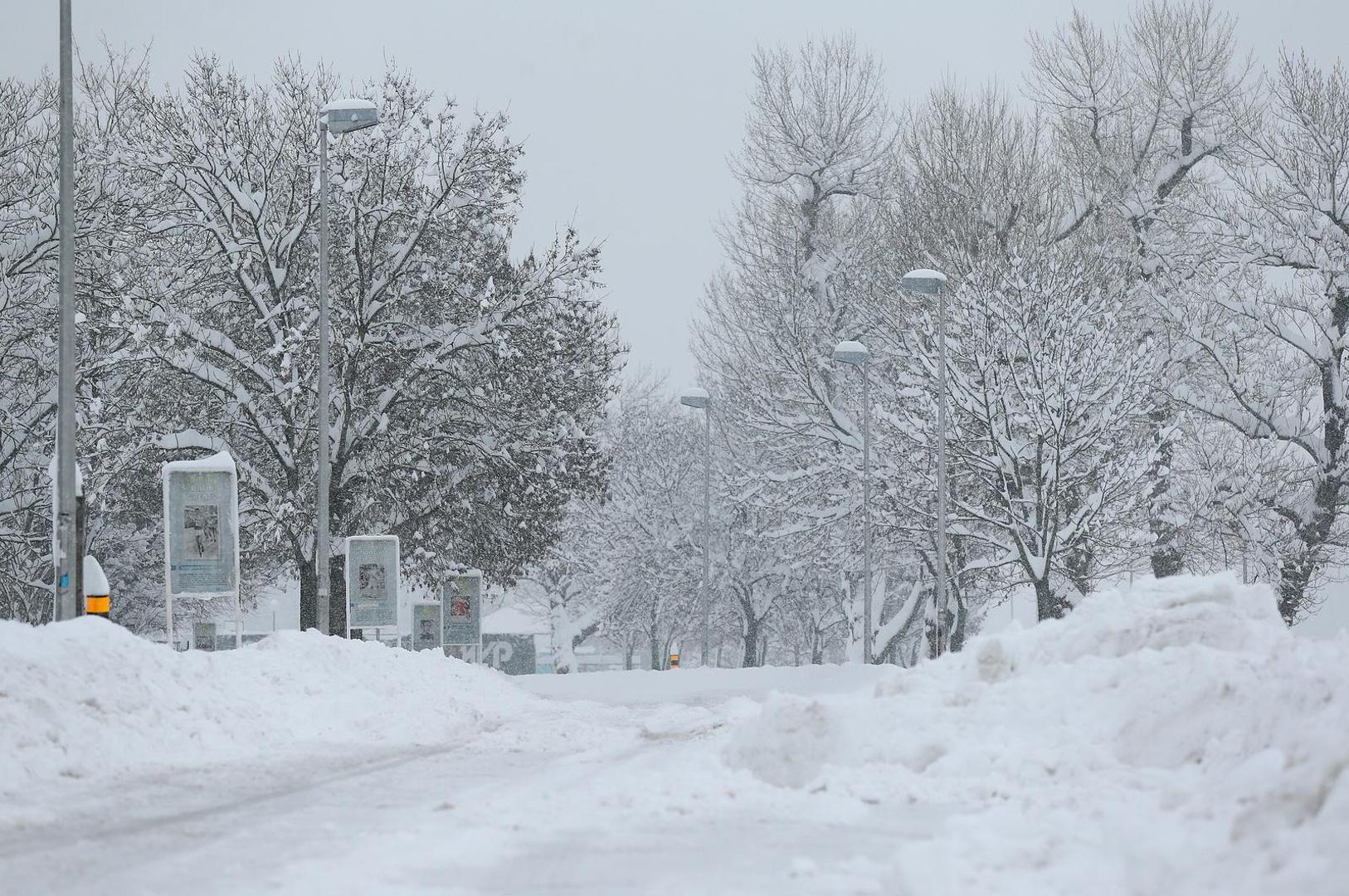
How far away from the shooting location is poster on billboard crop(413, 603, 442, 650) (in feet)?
98.3

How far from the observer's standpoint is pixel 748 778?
9766mm

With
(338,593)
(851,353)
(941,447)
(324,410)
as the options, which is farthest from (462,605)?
(941,447)

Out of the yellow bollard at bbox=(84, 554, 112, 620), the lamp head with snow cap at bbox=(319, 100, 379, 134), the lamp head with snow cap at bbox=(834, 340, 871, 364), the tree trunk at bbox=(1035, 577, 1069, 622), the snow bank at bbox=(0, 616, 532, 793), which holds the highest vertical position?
the lamp head with snow cap at bbox=(319, 100, 379, 134)

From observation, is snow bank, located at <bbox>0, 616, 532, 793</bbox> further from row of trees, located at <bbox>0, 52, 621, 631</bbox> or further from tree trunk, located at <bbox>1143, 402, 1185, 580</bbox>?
tree trunk, located at <bbox>1143, 402, 1185, 580</bbox>

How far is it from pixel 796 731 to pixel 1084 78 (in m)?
31.3

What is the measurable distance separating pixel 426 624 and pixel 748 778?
21.2 metres

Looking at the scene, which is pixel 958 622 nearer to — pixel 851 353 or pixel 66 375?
pixel 851 353

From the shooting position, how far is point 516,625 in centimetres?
9925

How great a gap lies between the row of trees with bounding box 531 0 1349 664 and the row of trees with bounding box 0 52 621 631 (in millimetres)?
8086

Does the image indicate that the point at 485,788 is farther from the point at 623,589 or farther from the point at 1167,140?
the point at 623,589

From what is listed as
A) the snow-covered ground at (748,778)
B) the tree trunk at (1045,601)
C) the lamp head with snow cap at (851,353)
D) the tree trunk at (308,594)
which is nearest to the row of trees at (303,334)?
the tree trunk at (308,594)

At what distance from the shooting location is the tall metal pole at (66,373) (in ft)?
47.1

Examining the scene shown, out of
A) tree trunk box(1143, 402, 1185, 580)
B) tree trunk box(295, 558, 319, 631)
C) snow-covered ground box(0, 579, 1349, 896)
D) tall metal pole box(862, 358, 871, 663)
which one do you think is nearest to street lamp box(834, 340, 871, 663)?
tall metal pole box(862, 358, 871, 663)

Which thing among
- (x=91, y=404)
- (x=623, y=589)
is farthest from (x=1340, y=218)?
(x=623, y=589)
